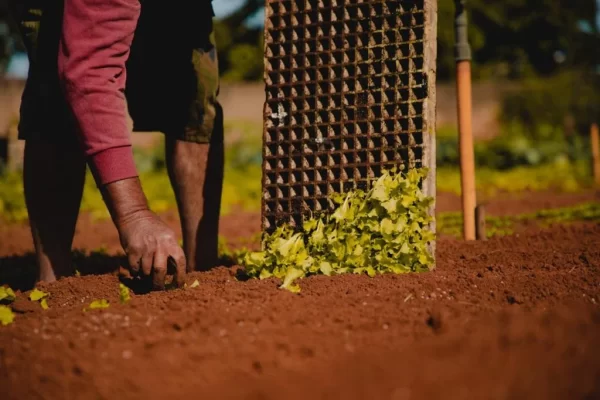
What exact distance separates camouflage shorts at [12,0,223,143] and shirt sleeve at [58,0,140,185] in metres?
0.49

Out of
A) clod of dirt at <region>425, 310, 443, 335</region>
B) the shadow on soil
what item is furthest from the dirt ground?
the shadow on soil

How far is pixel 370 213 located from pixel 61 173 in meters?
1.50

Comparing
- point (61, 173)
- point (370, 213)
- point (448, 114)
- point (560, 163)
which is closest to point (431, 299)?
point (370, 213)

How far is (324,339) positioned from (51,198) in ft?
5.84

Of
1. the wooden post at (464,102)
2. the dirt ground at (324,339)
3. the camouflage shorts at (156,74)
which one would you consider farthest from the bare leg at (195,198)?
the wooden post at (464,102)

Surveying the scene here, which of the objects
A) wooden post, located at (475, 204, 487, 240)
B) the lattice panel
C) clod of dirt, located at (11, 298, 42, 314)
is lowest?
clod of dirt, located at (11, 298, 42, 314)

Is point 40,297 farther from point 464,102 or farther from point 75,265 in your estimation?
point 464,102

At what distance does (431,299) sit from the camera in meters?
2.13

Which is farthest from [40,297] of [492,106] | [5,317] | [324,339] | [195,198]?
[492,106]

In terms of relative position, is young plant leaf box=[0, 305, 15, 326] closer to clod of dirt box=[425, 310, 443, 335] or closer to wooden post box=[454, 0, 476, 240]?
clod of dirt box=[425, 310, 443, 335]

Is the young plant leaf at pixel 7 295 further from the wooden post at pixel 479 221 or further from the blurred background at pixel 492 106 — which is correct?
the blurred background at pixel 492 106

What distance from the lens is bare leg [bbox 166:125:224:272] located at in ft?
9.95

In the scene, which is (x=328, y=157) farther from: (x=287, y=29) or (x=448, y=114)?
(x=448, y=114)

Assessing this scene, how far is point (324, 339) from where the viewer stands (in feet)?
5.59
